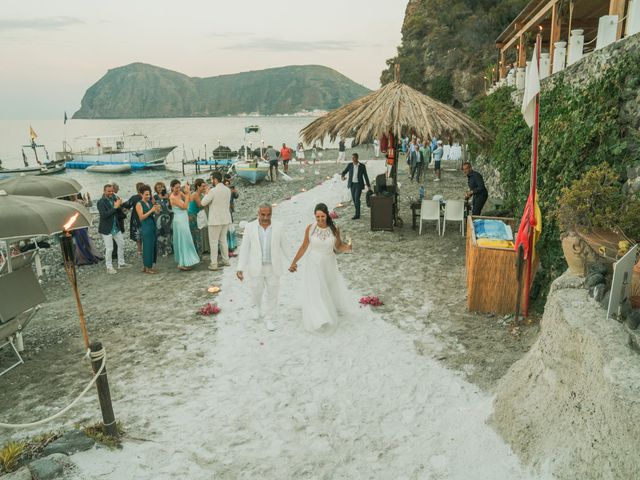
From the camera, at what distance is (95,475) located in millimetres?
3600

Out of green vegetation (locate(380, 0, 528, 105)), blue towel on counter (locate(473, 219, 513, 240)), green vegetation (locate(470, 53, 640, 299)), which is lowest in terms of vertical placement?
blue towel on counter (locate(473, 219, 513, 240))

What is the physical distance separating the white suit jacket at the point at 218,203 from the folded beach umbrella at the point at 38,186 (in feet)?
8.65

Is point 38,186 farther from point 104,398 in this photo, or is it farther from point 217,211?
point 104,398

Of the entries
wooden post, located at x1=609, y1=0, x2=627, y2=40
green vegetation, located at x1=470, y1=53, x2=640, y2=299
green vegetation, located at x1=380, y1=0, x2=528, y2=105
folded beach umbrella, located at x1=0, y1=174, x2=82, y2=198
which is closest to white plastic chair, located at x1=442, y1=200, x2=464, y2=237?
green vegetation, located at x1=470, y1=53, x2=640, y2=299

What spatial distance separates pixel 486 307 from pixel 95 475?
531 cm

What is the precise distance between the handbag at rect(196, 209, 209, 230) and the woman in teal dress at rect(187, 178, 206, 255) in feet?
0.35

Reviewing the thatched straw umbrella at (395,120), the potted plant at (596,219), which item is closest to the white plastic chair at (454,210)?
the thatched straw umbrella at (395,120)

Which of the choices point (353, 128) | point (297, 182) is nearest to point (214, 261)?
point (353, 128)

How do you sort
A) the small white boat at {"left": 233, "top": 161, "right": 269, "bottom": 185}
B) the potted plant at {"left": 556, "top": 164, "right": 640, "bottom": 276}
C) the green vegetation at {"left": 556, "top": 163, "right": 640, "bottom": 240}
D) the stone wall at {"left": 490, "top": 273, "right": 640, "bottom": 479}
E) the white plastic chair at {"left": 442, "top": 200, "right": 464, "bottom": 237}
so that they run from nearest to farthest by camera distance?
the stone wall at {"left": 490, "top": 273, "right": 640, "bottom": 479}
the potted plant at {"left": 556, "top": 164, "right": 640, "bottom": 276}
the green vegetation at {"left": 556, "top": 163, "right": 640, "bottom": 240}
the white plastic chair at {"left": 442, "top": 200, "right": 464, "bottom": 237}
the small white boat at {"left": 233, "top": 161, "right": 269, "bottom": 185}

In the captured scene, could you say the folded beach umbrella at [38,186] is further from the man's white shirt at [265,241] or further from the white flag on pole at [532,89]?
the white flag on pole at [532,89]

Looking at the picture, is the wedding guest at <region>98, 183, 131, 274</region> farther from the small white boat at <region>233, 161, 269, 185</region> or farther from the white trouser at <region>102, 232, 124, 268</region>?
the small white boat at <region>233, 161, 269, 185</region>

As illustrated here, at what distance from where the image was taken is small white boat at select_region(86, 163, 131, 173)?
44406mm

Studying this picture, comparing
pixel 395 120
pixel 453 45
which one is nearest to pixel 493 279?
pixel 395 120

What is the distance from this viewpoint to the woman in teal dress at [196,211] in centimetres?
952
